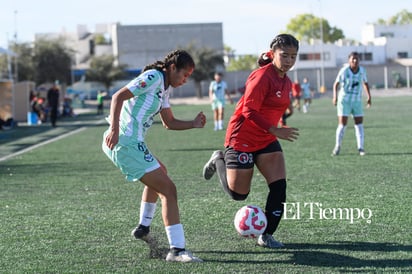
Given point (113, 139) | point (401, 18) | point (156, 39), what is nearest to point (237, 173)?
point (113, 139)

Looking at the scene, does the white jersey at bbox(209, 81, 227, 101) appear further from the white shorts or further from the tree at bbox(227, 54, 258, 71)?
the tree at bbox(227, 54, 258, 71)

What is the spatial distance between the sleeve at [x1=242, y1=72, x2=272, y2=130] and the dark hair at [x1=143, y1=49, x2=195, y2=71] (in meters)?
0.71

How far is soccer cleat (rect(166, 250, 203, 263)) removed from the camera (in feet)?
21.8

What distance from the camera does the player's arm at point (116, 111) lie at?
21.2 feet

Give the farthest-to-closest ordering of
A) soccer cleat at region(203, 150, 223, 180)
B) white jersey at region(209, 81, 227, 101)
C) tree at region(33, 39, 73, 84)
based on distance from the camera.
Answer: tree at region(33, 39, 73, 84) < white jersey at region(209, 81, 227, 101) < soccer cleat at region(203, 150, 223, 180)

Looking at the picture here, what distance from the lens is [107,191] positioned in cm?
1172

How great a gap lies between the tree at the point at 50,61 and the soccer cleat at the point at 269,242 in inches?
2438

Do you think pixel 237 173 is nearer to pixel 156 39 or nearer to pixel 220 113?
pixel 220 113

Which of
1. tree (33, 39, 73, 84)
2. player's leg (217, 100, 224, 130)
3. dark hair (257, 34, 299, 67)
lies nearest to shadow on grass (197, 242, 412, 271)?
dark hair (257, 34, 299, 67)

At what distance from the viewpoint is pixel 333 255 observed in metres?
6.80

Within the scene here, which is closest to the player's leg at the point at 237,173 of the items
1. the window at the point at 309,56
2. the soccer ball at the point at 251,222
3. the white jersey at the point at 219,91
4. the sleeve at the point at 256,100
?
the soccer ball at the point at 251,222

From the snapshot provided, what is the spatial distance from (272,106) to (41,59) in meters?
63.2

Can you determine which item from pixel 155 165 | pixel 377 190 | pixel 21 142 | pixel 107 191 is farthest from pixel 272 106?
pixel 21 142

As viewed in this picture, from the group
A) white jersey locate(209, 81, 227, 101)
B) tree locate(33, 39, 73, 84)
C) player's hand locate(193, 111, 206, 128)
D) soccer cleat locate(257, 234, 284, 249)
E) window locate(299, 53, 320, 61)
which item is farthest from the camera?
window locate(299, 53, 320, 61)
